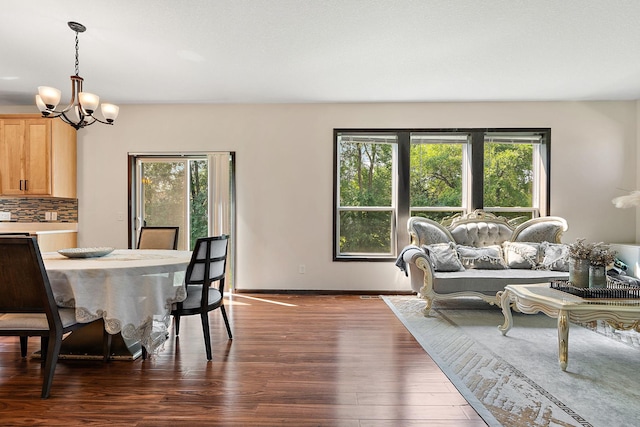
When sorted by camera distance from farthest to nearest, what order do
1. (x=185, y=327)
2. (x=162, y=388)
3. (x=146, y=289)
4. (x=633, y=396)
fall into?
(x=185, y=327) → (x=146, y=289) → (x=162, y=388) → (x=633, y=396)

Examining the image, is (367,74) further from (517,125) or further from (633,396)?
(633,396)

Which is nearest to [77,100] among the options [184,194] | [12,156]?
[184,194]

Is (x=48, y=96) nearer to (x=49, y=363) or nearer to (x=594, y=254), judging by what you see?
(x=49, y=363)

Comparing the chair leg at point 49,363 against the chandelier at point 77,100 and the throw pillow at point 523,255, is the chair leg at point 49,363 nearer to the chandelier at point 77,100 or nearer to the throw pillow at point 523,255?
the chandelier at point 77,100

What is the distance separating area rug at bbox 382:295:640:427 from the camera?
1.93m

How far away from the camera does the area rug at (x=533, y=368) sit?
1.93 m

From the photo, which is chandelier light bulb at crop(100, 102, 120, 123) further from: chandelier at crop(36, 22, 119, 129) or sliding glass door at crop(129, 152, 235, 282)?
sliding glass door at crop(129, 152, 235, 282)

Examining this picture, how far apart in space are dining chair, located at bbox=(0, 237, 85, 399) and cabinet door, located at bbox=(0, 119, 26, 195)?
3.28 meters

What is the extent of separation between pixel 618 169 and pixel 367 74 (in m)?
3.71

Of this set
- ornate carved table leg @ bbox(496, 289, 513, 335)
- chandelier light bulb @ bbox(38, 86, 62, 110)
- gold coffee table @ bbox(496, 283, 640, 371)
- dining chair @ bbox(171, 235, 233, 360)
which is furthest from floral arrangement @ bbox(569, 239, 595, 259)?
chandelier light bulb @ bbox(38, 86, 62, 110)

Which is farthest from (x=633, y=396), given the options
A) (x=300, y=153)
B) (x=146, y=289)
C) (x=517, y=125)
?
(x=300, y=153)

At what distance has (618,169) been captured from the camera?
4.95 meters

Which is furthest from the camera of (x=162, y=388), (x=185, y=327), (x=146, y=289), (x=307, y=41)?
(x=185, y=327)

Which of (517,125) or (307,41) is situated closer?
(307,41)
